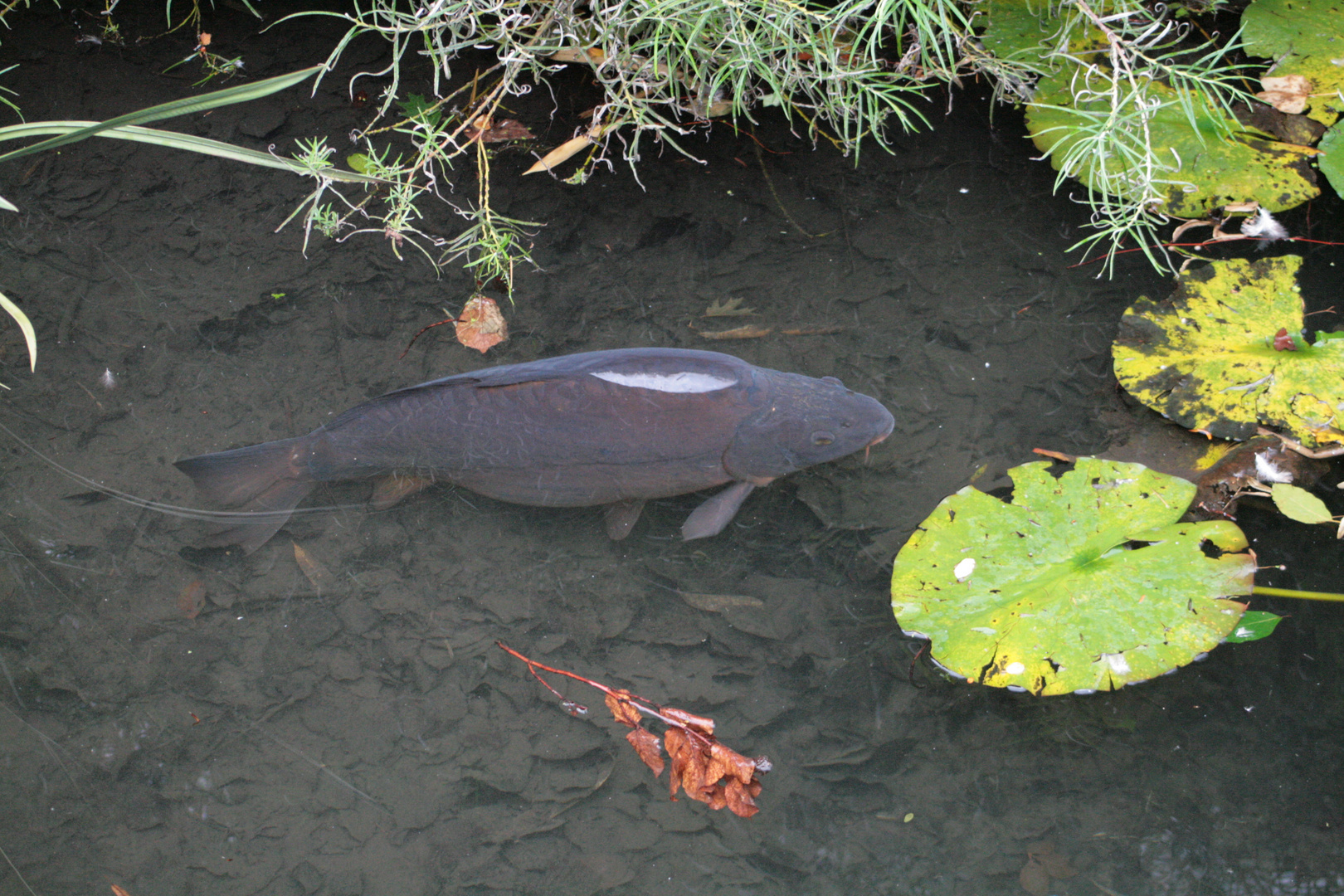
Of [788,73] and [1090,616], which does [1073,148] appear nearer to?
[788,73]

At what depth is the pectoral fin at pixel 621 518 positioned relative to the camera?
2.83 meters

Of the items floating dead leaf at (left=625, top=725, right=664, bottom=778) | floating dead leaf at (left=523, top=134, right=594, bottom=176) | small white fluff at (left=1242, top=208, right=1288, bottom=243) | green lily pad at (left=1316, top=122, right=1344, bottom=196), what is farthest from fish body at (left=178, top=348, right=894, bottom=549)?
green lily pad at (left=1316, top=122, right=1344, bottom=196)

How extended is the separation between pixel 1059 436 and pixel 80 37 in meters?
4.34

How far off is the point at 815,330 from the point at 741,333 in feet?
0.89

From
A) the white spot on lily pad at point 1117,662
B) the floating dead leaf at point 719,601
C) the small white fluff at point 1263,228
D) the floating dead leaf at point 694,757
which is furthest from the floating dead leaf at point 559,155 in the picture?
the white spot on lily pad at point 1117,662

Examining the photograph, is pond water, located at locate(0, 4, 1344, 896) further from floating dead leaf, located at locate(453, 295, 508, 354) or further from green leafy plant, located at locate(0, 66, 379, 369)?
green leafy plant, located at locate(0, 66, 379, 369)

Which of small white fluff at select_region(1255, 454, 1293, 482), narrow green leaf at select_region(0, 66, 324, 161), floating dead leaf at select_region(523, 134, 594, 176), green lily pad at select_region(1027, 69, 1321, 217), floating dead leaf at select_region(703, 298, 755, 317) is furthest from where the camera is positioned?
floating dead leaf at select_region(523, 134, 594, 176)

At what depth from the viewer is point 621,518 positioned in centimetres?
283

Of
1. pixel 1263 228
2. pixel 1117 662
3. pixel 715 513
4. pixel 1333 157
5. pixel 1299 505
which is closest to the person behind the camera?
pixel 1117 662

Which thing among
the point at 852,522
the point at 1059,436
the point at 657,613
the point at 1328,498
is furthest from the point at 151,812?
the point at 1328,498

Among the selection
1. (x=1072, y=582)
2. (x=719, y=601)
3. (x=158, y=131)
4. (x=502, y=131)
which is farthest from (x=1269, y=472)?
(x=158, y=131)

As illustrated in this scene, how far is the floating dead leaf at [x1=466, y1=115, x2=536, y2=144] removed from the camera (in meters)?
3.44

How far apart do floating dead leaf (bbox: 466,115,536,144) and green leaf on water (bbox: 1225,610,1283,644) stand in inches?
120

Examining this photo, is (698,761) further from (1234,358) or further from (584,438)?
(1234,358)
